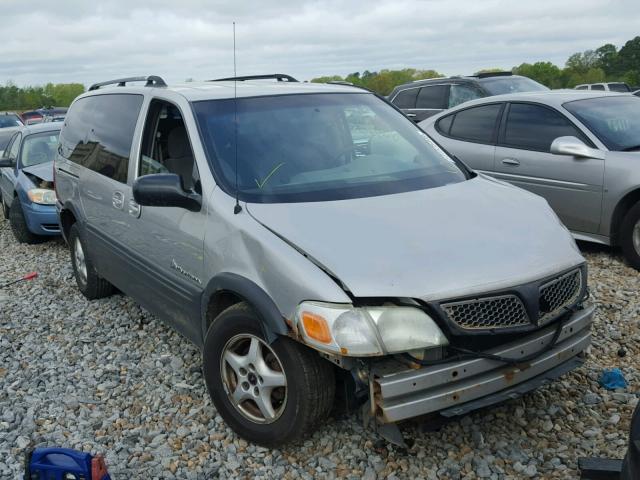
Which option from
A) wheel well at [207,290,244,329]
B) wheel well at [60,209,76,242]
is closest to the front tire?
wheel well at [207,290,244,329]

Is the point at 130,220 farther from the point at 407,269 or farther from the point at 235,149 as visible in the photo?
the point at 407,269

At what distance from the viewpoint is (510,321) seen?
300 cm

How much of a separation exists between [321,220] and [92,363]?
240cm

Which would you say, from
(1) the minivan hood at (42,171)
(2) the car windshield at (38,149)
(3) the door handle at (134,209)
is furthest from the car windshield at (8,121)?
Answer: (3) the door handle at (134,209)

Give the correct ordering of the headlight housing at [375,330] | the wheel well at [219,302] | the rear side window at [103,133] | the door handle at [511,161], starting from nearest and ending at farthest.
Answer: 1. the headlight housing at [375,330]
2. the wheel well at [219,302]
3. the rear side window at [103,133]
4. the door handle at [511,161]

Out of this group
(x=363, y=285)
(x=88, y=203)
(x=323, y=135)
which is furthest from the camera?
(x=88, y=203)

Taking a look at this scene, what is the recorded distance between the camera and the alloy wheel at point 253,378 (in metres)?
3.27

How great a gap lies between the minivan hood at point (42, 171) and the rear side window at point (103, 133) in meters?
2.56

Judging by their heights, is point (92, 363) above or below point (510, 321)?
below

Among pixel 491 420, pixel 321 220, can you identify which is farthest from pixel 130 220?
pixel 491 420

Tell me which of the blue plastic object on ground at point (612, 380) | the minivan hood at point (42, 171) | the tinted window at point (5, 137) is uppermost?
the minivan hood at point (42, 171)

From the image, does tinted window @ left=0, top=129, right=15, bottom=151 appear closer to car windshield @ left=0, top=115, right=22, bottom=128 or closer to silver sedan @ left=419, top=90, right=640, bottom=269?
car windshield @ left=0, top=115, right=22, bottom=128

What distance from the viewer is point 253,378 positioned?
3.38 m

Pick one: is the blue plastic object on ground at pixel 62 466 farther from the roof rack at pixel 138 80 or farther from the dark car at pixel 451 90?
the dark car at pixel 451 90
